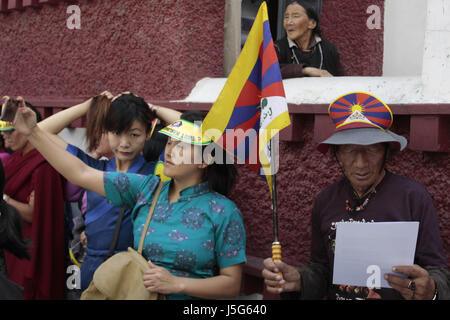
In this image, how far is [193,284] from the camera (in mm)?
2479

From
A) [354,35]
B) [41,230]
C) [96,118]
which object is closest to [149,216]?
[96,118]

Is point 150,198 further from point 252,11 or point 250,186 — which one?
point 252,11

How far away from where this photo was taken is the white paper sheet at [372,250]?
203cm

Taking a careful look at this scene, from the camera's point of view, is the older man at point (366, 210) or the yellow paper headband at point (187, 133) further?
the yellow paper headband at point (187, 133)

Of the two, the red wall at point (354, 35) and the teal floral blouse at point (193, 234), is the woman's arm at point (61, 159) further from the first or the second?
the red wall at point (354, 35)

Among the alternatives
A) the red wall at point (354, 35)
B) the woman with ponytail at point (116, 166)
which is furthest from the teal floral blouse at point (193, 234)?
the red wall at point (354, 35)

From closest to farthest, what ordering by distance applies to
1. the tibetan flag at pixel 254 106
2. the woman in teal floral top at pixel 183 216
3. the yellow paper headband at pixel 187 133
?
the tibetan flag at pixel 254 106 < the woman in teal floral top at pixel 183 216 < the yellow paper headband at pixel 187 133

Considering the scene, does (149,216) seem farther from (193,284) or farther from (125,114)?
(125,114)

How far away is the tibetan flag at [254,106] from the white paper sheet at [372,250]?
431 mm

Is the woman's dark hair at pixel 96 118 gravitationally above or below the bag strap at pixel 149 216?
above

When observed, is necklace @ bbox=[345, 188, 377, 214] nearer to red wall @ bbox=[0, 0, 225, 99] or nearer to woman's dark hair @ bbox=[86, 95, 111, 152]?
woman's dark hair @ bbox=[86, 95, 111, 152]

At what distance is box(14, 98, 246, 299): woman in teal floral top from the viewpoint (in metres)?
2.50

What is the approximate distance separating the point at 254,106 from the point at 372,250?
32.6 inches

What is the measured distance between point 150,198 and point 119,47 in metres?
2.15
